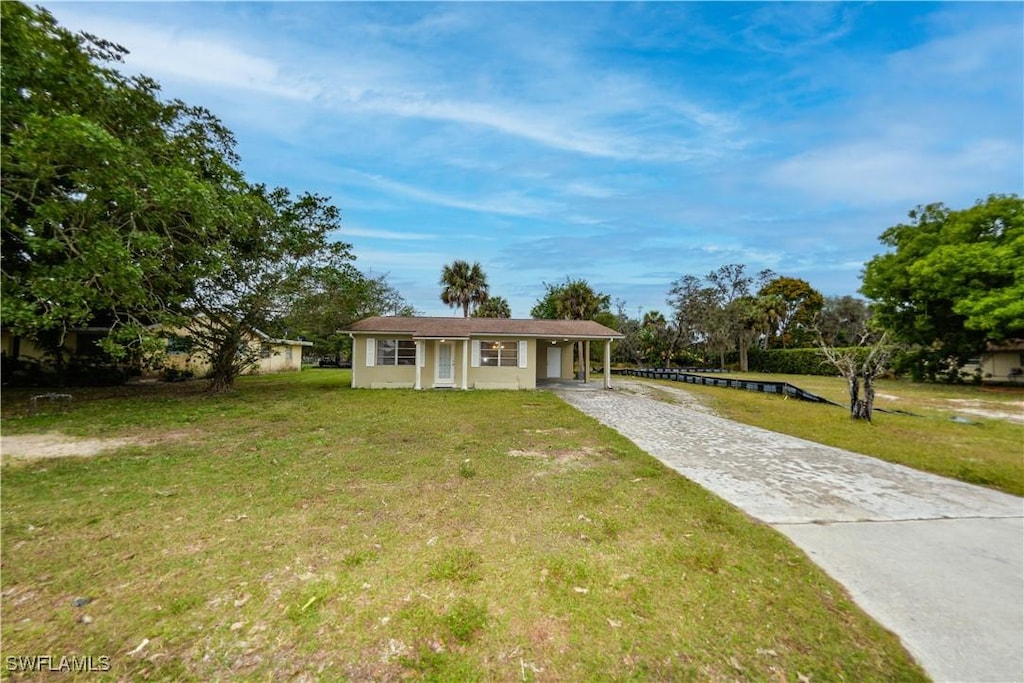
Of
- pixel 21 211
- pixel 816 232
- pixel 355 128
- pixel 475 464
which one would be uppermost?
pixel 816 232

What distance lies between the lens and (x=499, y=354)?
59.7 feet

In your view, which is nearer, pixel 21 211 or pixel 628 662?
pixel 628 662

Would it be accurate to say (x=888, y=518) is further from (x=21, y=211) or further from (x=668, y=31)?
(x=21, y=211)

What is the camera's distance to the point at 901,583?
3.12 metres

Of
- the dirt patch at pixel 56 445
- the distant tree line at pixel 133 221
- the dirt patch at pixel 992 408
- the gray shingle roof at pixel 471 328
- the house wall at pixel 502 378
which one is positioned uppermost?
the distant tree line at pixel 133 221

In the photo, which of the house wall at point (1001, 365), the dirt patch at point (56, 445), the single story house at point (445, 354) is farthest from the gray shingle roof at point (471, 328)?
the house wall at point (1001, 365)

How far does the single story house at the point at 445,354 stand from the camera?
56.6ft

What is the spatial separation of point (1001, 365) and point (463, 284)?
3747 centimetres

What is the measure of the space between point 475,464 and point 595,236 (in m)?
38.0

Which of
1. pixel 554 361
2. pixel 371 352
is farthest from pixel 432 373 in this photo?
pixel 554 361

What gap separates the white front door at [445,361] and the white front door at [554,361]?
7055 mm

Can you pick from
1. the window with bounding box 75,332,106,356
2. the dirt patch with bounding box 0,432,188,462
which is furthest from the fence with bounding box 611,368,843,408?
the window with bounding box 75,332,106,356

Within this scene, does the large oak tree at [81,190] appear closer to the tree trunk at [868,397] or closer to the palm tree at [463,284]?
the tree trunk at [868,397]

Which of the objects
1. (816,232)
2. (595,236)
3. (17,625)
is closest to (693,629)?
(17,625)
